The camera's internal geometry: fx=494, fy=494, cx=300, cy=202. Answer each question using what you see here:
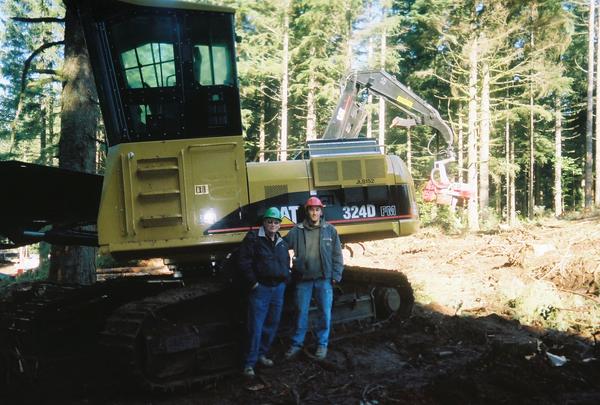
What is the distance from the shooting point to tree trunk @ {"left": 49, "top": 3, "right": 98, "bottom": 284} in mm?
7594

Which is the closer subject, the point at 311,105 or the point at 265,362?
the point at 265,362

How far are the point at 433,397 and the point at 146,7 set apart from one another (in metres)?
4.50

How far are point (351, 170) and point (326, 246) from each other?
1011mm

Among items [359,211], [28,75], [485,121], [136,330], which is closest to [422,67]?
[485,121]

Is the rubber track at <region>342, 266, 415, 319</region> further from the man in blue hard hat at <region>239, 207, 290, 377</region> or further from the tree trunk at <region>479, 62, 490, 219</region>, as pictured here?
the tree trunk at <region>479, 62, 490, 219</region>

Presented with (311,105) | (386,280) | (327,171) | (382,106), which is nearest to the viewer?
(327,171)

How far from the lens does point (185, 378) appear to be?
461 cm

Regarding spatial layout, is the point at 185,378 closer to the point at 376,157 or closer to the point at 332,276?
the point at 332,276

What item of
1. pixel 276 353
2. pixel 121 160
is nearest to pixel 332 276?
pixel 276 353

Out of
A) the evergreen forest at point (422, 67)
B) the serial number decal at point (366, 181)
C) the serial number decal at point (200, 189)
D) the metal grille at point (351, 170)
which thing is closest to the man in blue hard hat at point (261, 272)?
the serial number decal at point (200, 189)

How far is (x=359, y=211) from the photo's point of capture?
573 cm

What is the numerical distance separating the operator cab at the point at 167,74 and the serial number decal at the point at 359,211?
1.54 m

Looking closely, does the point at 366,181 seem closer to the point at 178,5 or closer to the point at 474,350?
the point at 474,350

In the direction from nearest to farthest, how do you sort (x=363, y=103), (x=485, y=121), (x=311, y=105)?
(x=363, y=103)
(x=485, y=121)
(x=311, y=105)
